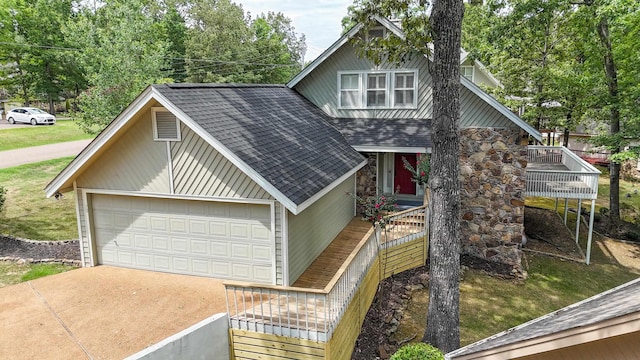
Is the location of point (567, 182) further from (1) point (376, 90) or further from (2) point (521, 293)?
(1) point (376, 90)

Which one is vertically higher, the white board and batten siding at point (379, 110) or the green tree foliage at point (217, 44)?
the green tree foliage at point (217, 44)

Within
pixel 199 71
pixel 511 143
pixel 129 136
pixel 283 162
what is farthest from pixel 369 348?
pixel 199 71

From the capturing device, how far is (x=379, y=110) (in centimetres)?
1545

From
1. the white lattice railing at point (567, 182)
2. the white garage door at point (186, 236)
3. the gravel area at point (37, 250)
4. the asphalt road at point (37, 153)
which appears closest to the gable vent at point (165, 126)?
the white garage door at point (186, 236)

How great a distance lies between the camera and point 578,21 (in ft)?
57.6

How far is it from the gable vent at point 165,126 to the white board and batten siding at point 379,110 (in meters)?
7.54

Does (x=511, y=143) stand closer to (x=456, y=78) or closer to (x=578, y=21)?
(x=456, y=78)

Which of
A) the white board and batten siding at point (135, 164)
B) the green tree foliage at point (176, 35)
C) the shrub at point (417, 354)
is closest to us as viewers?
the shrub at point (417, 354)

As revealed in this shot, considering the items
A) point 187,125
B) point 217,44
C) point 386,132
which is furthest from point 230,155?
point 217,44

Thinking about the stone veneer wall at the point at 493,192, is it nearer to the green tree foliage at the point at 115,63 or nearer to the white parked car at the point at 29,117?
the green tree foliage at the point at 115,63

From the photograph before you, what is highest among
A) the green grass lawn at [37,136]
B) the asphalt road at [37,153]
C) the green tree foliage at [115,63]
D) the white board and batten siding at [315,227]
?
the green tree foliage at [115,63]

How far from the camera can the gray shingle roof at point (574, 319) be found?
3.67 meters

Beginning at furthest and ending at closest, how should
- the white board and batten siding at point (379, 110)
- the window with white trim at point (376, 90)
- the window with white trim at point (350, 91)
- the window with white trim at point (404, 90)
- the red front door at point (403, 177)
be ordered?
the red front door at point (403, 177) < the window with white trim at point (350, 91) < the window with white trim at point (376, 90) < the window with white trim at point (404, 90) < the white board and batten siding at point (379, 110)

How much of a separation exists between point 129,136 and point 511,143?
37.1ft
